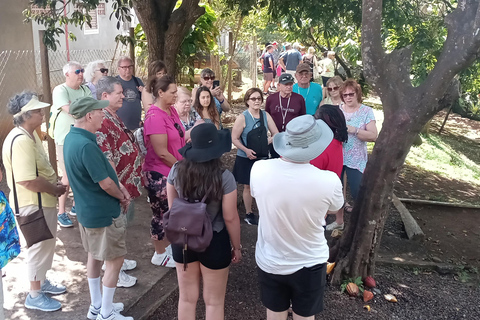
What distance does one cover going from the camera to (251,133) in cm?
537

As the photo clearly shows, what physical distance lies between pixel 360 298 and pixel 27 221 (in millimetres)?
2904

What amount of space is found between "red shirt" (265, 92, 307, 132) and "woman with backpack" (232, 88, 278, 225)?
27cm

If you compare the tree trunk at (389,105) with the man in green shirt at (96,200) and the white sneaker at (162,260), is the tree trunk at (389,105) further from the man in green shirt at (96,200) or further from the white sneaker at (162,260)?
the man in green shirt at (96,200)

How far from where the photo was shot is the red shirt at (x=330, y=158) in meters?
4.82

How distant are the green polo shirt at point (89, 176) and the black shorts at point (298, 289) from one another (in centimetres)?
124

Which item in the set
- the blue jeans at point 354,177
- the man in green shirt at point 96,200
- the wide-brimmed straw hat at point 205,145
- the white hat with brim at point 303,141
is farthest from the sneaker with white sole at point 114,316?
the blue jeans at point 354,177

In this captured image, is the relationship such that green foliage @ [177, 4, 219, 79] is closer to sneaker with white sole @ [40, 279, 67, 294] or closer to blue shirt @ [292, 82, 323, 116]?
blue shirt @ [292, 82, 323, 116]

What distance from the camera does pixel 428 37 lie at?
6.39 m

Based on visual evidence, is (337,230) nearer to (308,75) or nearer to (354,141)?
(354,141)

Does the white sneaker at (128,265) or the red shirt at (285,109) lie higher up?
the red shirt at (285,109)

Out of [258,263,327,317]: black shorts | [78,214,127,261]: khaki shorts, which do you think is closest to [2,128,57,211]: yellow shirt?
[78,214,127,261]: khaki shorts

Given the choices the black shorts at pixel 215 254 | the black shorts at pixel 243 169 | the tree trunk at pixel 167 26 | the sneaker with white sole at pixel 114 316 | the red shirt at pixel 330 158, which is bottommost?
the sneaker with white sole at pixel 114 316

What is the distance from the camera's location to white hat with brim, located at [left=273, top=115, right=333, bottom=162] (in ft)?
9.02

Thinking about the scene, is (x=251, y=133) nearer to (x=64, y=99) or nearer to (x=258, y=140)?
(x=258, y=140)
